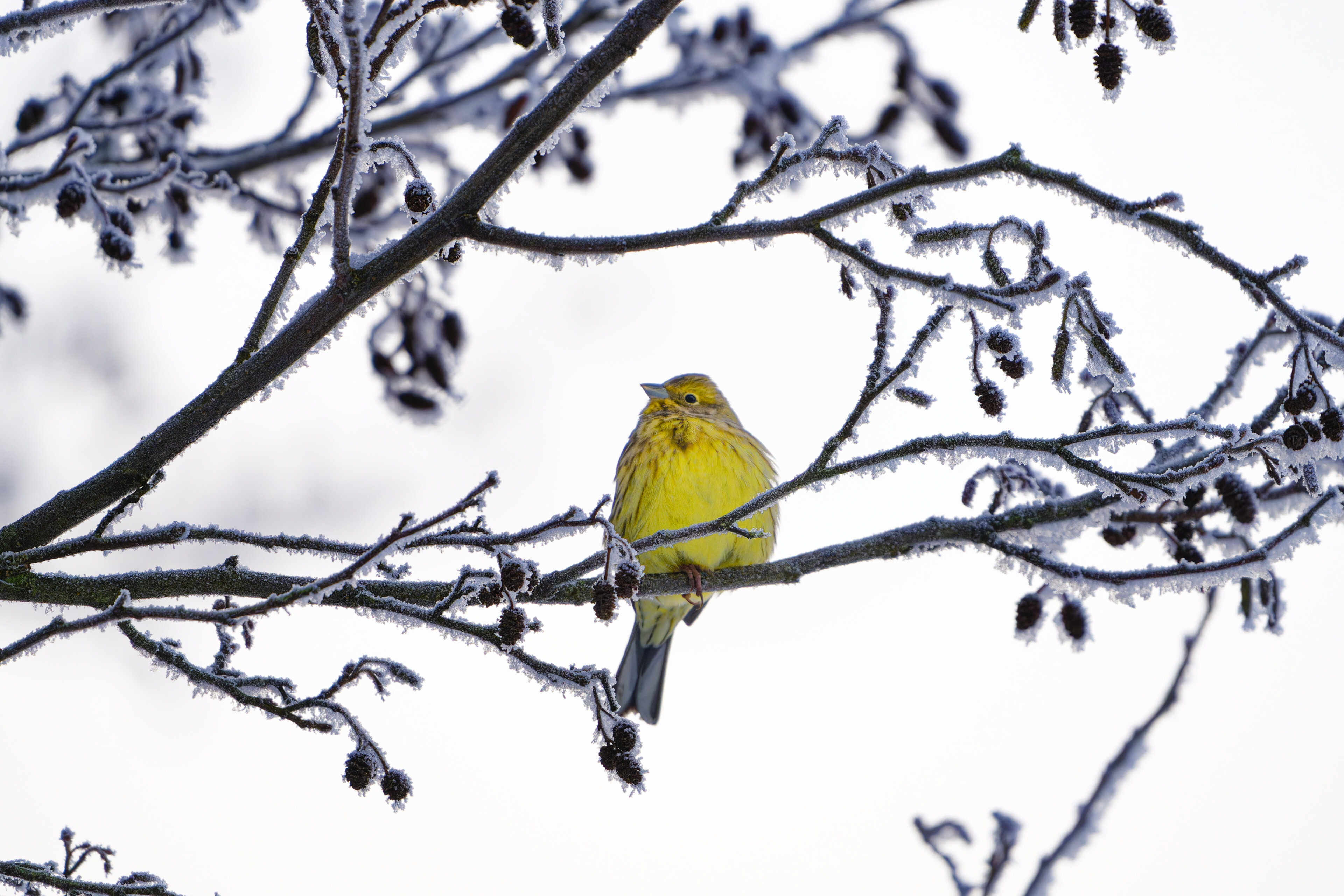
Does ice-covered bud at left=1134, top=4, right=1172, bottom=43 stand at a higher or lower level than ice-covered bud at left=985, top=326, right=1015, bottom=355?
higher

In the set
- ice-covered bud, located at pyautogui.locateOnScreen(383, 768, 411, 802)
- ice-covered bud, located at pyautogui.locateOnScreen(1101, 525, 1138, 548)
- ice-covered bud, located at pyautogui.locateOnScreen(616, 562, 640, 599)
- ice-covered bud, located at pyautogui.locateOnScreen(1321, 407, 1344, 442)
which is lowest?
ice-covered bud, located at pyautogui.locateOnScreen(383, 768, 411, 802)

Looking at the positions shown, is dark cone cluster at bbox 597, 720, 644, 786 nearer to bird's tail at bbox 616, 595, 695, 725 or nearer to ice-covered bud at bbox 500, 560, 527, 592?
ice-covered bud at bbox 500, 560, 527, 592

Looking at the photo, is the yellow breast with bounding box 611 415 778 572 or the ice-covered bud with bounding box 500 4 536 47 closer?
the ice-covered bud with bounding box 500 4 536 47

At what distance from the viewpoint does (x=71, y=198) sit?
9.59ft

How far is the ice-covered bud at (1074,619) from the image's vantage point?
263 centimetres

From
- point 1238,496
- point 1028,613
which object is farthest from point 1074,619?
point 1238,496

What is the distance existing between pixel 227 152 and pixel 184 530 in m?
2.68

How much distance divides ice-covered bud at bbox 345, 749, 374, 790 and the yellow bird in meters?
2.23

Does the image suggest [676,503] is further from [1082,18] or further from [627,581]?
[1082,18]

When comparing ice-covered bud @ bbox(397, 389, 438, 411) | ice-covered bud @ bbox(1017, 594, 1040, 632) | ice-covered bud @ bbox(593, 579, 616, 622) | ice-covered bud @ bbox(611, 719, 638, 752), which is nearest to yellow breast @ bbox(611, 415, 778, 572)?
ice-covered bud @ bbox(397, 389, 438, 411)

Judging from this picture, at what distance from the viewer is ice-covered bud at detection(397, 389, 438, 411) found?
4.10 meters

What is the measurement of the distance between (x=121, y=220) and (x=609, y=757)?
2.07m

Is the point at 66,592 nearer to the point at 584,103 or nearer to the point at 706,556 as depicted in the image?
the point at 584,103

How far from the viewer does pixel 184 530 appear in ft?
6.91
